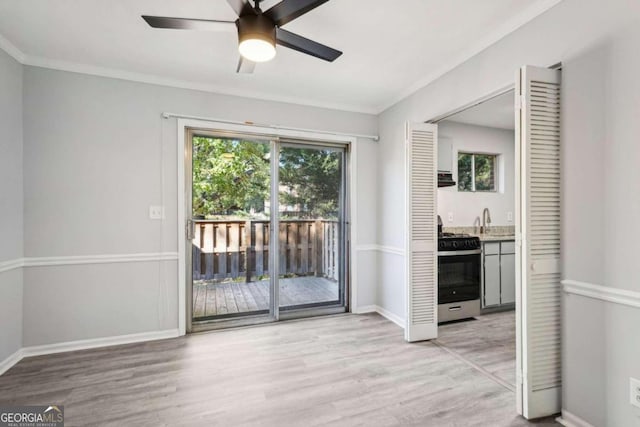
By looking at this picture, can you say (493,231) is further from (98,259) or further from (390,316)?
(98,259)

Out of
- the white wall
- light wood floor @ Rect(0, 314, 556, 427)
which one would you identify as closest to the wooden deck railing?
light wood floor @ Rect(0, 314, 556, 427)

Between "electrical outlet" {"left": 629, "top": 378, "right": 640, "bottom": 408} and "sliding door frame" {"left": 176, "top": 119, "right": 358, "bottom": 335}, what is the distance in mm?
2567

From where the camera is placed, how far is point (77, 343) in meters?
2.76

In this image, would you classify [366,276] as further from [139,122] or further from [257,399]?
[139,122]

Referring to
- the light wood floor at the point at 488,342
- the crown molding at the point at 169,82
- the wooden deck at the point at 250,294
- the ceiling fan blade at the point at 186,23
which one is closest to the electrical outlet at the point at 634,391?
the light wood floor at the point at 488,342

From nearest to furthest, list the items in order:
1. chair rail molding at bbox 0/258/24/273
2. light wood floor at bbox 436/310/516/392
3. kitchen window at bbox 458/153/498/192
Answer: chair rail molding at bbox 0/258/24/273, light wood floor at bbox 436/310/516/392, kitchen window at bbox 458/153/498/192

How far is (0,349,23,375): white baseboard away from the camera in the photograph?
235 centimetres

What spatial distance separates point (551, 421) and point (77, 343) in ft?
12.4

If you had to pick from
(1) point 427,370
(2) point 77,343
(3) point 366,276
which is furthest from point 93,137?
(1) point 427,370

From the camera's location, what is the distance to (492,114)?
12.5 feet

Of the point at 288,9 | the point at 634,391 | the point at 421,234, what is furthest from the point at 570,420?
the point at 288,9

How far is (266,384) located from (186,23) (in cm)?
243

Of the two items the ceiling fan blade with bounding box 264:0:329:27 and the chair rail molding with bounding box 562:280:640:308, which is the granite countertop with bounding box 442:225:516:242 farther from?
Result: the ceiling fan blade with bounding box 264:0:329:27

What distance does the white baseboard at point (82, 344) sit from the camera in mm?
2492
